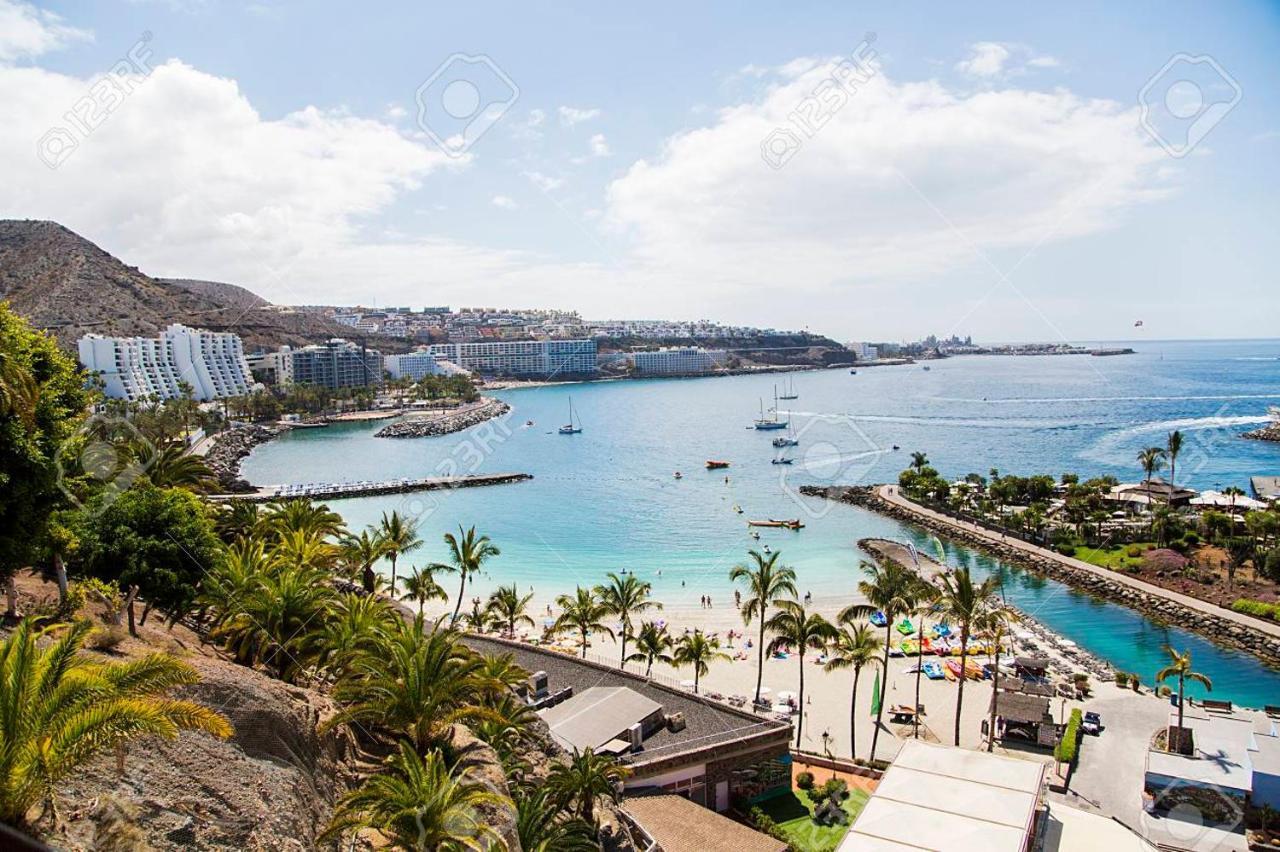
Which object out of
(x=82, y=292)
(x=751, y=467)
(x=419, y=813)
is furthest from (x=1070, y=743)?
(x=82, y=292)

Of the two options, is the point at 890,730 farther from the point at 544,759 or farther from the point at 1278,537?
the point at 1278,537

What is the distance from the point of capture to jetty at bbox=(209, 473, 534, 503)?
195 feet

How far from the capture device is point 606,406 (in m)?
135

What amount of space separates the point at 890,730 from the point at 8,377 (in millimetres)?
21676

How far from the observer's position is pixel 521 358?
646ft

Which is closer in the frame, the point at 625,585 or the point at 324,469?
the point at 625,585

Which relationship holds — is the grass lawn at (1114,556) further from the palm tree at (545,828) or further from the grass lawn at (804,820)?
the palm tree at (545,828)

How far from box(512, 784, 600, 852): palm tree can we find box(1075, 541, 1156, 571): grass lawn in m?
34.3

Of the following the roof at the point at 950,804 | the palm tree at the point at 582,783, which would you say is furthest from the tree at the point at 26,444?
the roof at the point at 950,804

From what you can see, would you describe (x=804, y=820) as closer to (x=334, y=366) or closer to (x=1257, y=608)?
(x=1257, y=608)

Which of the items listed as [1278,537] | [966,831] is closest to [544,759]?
[966,831]

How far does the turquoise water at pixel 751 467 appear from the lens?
3850cm

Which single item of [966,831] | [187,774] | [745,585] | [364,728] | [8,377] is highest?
[8,377]

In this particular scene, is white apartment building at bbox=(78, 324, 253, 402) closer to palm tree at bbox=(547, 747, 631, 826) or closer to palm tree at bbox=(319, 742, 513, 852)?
palm tree at bbox=(547, 747, 631, 826)
